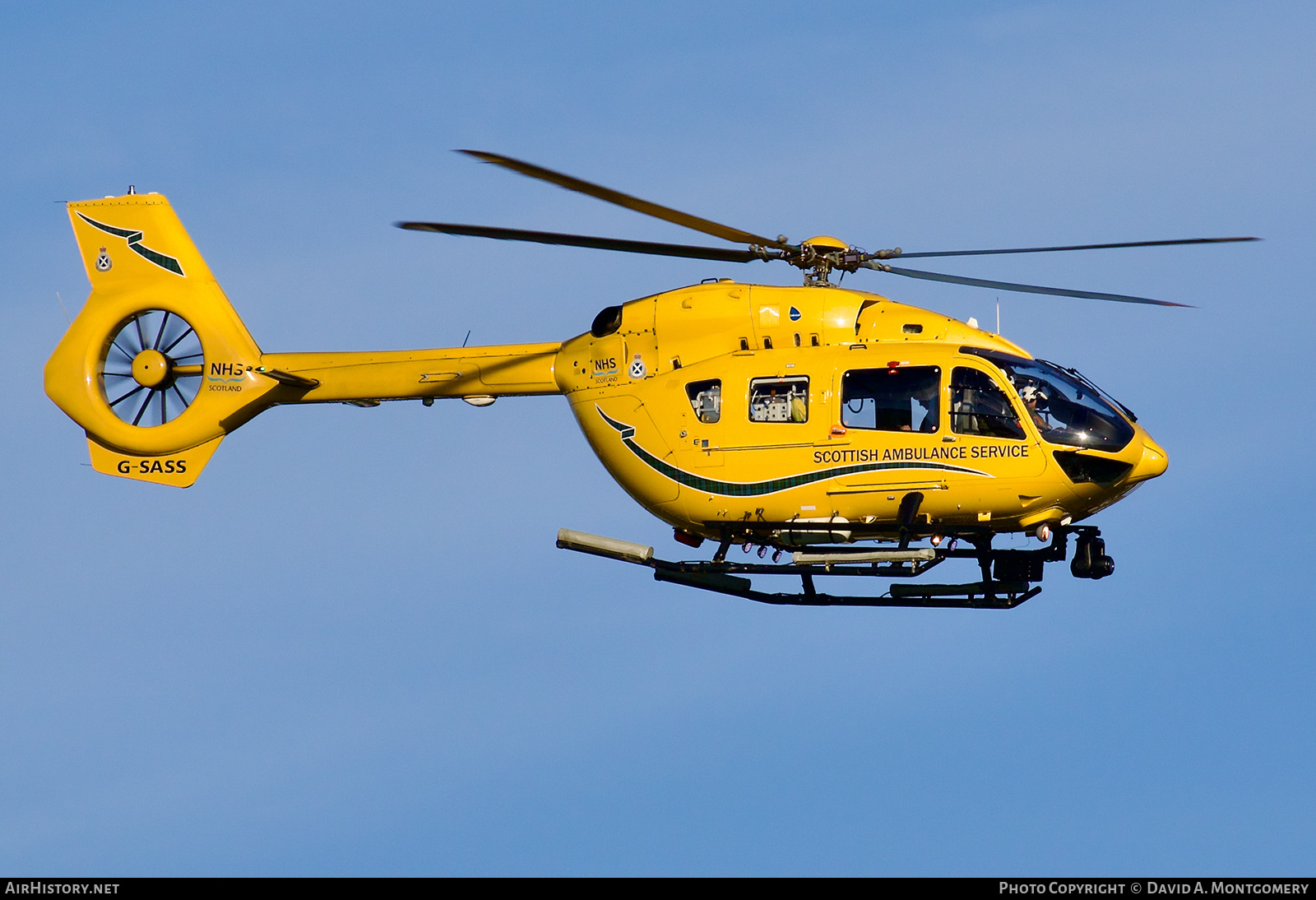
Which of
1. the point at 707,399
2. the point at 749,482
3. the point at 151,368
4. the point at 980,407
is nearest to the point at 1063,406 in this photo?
the point at 980,407

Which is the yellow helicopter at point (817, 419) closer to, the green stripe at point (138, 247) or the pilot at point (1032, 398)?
the pilot at point (1032, 398)

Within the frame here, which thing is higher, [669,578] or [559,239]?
[559,239]

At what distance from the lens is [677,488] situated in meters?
23.6

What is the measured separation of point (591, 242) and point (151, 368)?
843cm

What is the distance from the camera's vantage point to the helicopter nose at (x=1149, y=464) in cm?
2219

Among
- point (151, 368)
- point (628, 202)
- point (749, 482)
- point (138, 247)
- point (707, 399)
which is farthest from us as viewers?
point (138, 247)

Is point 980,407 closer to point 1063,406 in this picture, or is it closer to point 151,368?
point 1063,406

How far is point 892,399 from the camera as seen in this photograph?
22.6m

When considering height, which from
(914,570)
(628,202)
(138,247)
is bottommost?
(914,570)

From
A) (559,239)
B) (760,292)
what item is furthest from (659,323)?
(559,239)
